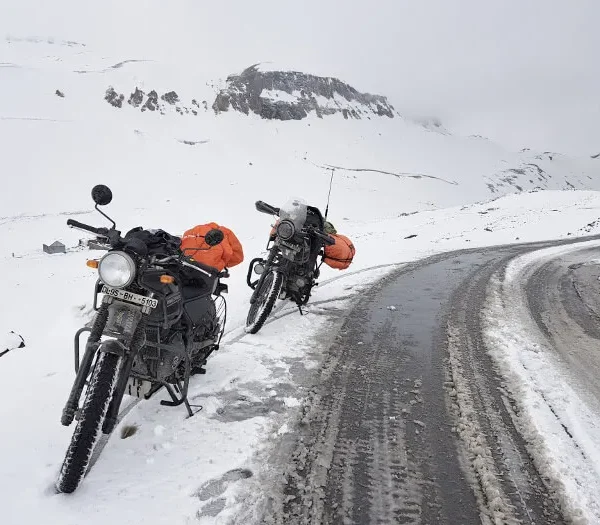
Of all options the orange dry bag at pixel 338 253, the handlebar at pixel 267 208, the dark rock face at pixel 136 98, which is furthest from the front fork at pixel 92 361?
the dark rock face at pixel 136 98

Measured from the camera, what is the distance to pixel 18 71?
57406 mm

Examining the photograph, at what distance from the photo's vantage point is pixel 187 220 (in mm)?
32219

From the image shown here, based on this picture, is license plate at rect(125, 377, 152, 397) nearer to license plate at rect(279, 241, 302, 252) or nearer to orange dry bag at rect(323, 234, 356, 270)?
license plate at rect(279, 241, 302, 252)

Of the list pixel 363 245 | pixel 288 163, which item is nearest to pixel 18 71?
pixel 288 163

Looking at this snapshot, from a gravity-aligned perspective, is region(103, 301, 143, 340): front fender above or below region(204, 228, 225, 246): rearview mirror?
below

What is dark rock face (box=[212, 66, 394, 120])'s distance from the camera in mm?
78875

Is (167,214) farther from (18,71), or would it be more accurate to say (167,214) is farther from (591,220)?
(18,71)

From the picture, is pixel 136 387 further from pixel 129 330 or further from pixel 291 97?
pixel 291 97

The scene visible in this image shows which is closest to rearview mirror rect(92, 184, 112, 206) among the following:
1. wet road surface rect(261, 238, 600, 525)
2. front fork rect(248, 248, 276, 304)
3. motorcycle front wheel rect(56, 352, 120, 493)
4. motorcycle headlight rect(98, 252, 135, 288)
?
motorcycle headlight rect(98, 252, 135, 288)

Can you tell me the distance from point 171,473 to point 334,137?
8378cm

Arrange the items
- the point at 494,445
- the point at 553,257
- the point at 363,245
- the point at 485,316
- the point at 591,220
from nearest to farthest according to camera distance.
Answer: the point at 494,445, the point at 485,316, the point at 553,257, the point at 363,245, the point at 591,220

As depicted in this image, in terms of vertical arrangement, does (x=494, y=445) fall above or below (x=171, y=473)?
above

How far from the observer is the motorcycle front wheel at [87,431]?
7.80ft

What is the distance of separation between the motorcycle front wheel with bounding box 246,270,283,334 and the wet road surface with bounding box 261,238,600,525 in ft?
3.15
